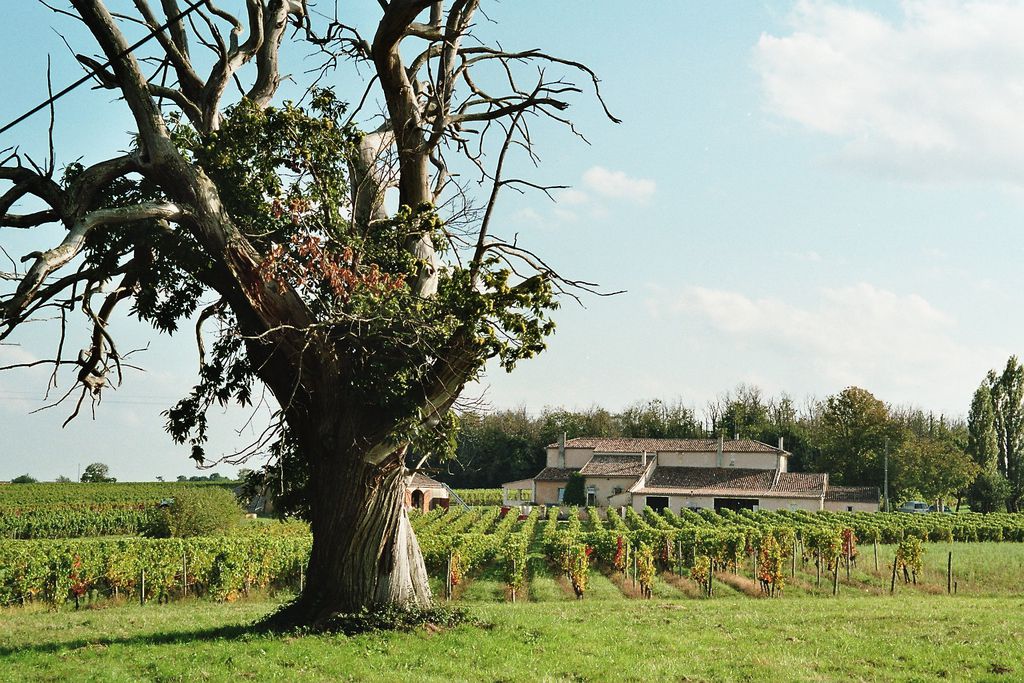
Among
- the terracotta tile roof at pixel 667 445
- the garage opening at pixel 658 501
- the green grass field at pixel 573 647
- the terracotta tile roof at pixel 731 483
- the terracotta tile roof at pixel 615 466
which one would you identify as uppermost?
the terracotta tile roof at pixel 667 445

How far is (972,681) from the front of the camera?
999cm

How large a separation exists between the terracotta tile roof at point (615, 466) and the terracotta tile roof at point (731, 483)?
4.73ft

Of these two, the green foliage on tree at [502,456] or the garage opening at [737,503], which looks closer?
the garage opening at [737,503]

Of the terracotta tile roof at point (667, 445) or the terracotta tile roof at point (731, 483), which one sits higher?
the terracotta tile roof at point (667, 445)

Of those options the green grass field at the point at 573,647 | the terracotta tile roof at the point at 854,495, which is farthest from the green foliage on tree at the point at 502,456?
the green grass field at the point at 573,647

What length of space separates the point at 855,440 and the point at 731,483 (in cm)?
1574

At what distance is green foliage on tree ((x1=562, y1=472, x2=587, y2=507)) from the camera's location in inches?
2803

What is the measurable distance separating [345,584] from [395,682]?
335 centimetres

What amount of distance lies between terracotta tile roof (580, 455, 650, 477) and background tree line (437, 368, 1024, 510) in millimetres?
9635

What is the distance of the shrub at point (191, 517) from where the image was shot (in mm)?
38312

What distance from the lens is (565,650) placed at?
11398 millimetres

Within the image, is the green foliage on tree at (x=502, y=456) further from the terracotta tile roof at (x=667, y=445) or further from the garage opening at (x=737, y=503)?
the garage opening at (x=737, y=503)

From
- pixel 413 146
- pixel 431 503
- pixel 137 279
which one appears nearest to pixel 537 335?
pixel 413 146

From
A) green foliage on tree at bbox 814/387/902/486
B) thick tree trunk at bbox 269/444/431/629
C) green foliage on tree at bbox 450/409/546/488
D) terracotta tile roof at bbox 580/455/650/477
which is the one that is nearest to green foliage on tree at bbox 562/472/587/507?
terracotta tile roof at bbox 580/455/650/477
